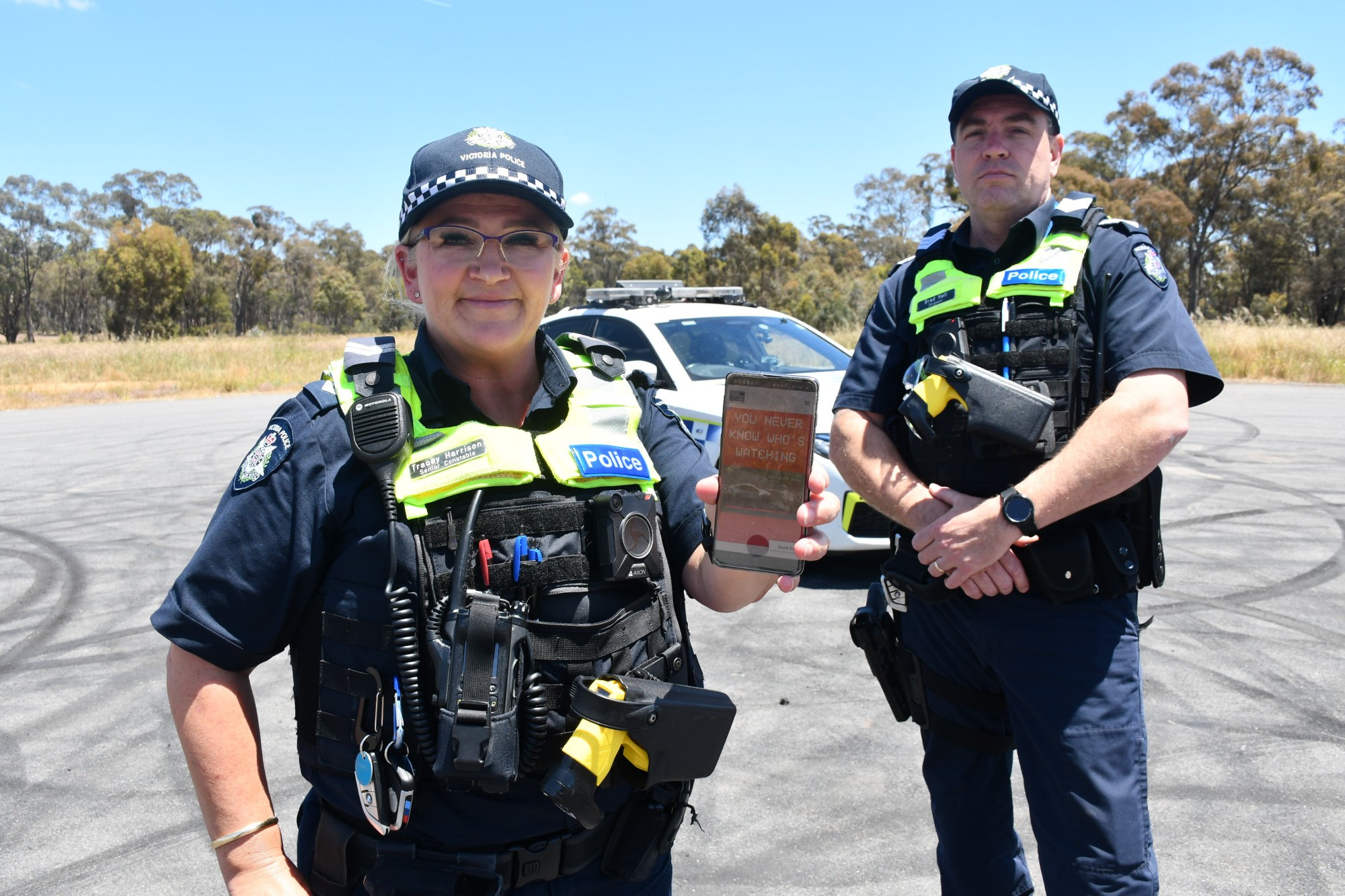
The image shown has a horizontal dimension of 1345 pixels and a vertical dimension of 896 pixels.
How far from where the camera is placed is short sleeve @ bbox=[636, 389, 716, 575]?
1.74 m

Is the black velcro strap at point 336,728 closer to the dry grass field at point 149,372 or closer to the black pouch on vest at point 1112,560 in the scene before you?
the black pouch on vest at point 1112,560

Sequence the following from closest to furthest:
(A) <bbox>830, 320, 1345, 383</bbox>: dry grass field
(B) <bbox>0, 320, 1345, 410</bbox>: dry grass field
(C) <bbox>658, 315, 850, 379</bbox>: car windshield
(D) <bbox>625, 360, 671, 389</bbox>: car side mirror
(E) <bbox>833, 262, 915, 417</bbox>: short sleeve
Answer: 1. (D) <bbox>625, 360, 671, 389</bbox>: car side mirror
2. (E) <bbox>833, 262, 915, 417</bbox>: short sleeve
3. (C) <bbox>658, 315, 850, 379</bbox>: car windshield
4. (A) <bbox>830, 320, 1345, 383</bbox>: dry grass field
5. (B) <bbox>0, 320, 1345, 410</bbox>: dry grass field

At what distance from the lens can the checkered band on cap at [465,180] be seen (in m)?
1.52

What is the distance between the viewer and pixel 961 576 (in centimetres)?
207

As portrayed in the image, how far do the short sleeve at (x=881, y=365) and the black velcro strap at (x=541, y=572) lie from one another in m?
1.18

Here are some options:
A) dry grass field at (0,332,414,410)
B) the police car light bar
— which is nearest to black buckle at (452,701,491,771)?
the police car light bar

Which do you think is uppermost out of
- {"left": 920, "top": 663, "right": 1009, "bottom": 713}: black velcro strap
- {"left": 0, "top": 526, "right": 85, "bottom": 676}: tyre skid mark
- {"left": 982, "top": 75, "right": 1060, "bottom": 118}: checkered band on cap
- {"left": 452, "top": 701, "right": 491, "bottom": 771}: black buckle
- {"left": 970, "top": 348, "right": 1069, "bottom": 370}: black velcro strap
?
{"left": 982, "top": 75, "right": 1060, "bottom": 118}: checkered band on cap

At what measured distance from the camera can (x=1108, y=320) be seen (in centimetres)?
214

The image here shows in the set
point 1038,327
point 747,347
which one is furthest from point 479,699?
point 747,347

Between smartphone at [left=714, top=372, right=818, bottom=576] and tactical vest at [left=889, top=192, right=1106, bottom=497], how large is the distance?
86 cm

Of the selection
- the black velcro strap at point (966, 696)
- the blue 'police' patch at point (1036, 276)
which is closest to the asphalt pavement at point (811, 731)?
the black velcro strap at point (966, 696)

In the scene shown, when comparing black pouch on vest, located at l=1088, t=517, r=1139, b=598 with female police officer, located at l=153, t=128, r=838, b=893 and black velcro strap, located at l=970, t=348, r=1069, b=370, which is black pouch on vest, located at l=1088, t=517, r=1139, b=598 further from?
female police officer, located at l=153, t=128, r=838, b=893

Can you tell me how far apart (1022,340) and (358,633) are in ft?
5.46

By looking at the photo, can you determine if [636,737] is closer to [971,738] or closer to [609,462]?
[609,462]
